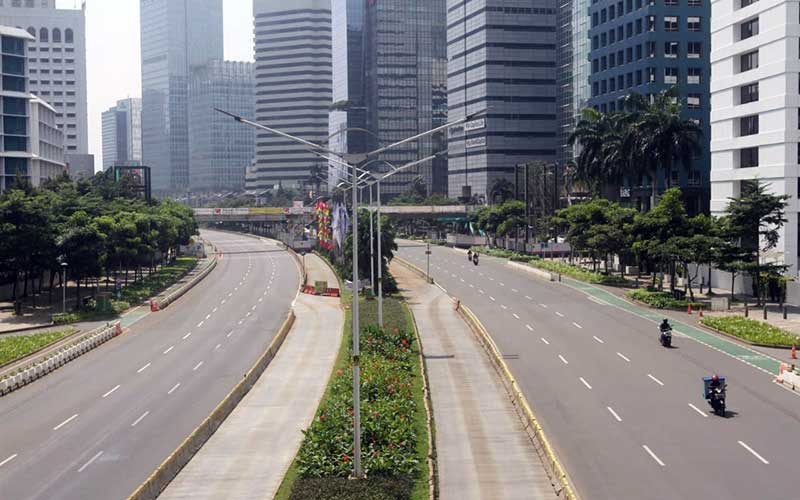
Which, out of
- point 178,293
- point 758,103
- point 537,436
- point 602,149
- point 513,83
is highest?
point 513,83

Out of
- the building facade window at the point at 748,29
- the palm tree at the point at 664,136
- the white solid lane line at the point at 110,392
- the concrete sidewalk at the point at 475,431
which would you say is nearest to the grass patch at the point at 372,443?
the concrete sidewalk at the point at 475,431

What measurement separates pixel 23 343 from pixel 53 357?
7738mm

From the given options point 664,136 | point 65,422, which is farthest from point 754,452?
point 664,136

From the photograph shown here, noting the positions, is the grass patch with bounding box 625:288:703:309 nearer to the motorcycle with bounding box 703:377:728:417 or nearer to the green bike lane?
the green bike lane

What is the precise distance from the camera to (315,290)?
302ft

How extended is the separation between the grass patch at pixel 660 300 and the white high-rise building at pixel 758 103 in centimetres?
959

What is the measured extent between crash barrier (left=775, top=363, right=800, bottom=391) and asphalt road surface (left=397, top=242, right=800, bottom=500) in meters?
0.55

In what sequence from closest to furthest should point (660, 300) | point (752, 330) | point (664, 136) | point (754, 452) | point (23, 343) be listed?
1. point (754, 452)
2. point (752, 330)
3. point (23, 343)
4. point (660, 300)
5. point (664, 136)

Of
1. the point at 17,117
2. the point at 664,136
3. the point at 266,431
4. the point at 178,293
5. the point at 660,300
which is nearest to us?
the point at 266,431

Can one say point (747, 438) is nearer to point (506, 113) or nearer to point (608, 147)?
point (608, 147)

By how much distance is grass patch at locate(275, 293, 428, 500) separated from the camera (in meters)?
27.6

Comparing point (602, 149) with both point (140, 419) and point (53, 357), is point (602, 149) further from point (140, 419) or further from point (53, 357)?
point (140, 419)

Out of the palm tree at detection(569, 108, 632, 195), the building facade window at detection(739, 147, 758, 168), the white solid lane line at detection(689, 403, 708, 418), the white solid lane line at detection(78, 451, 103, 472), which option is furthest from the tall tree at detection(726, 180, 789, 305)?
the white solid lane line at detection(78, 451, 103, 472)

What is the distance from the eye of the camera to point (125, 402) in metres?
44.7
